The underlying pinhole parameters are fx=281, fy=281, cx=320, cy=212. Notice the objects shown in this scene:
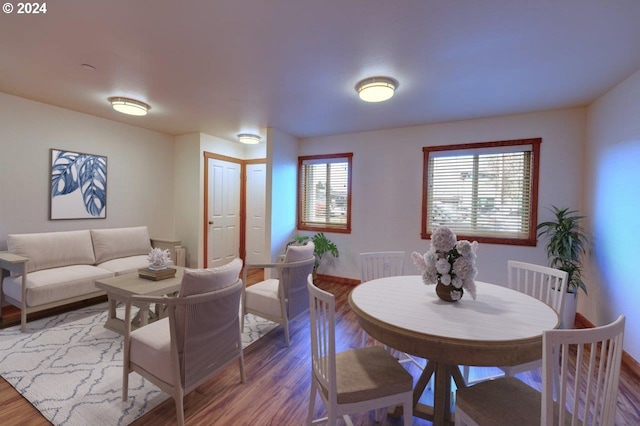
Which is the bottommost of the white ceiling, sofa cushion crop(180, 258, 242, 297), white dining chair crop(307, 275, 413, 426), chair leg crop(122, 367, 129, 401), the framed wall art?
chair leg crop(122, 367, 129, 401)

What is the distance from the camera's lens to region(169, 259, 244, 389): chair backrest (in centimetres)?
165

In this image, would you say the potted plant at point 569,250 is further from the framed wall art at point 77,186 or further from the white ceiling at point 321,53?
the framed wall art at point 77,186

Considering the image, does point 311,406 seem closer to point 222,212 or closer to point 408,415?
point 408,415

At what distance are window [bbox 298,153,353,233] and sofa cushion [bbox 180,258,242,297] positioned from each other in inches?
115

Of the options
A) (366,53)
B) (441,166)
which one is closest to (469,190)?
(441,166)

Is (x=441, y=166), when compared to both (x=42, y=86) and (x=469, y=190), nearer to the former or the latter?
(x=469, y=190)

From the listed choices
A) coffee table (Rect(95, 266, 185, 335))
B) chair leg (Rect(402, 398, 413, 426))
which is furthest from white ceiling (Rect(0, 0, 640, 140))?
chair leg (Rect(402, 398, 413, 426))

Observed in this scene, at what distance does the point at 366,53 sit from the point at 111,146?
156 inches

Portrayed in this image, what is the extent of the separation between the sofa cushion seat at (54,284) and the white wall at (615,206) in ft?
17.0

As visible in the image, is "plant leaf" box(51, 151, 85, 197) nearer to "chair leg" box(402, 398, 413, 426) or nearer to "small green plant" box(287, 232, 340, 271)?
"small green plant" box(287, 232, 340, 271)

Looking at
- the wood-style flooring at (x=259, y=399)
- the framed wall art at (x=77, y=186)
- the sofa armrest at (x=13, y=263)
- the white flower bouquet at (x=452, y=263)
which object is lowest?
the wood-style flooring at (x=259, y=399)

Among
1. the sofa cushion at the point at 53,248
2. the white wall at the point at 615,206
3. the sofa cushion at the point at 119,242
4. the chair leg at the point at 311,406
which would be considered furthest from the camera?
the sofa cushion at the point at 119,242

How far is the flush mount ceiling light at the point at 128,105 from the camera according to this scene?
322 cm

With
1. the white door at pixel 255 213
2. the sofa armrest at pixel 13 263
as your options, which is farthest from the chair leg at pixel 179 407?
the white door at pixel 255 213
